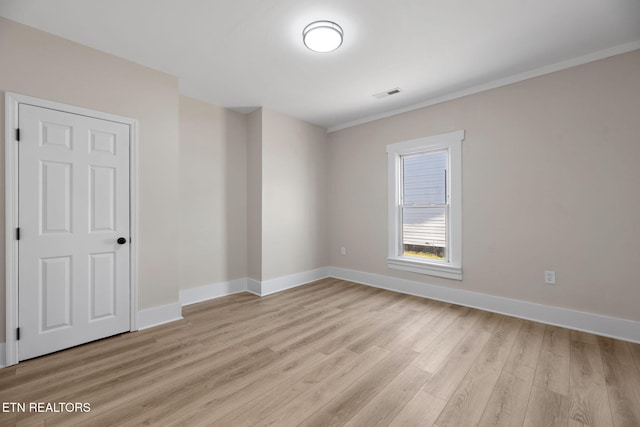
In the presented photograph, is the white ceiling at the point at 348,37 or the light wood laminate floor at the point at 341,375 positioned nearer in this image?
the light wood laminate floor at the point at 341,375

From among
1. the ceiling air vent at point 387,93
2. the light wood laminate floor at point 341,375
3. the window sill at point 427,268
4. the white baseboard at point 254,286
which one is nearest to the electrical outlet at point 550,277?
the light wood laminate floor at point 341,375

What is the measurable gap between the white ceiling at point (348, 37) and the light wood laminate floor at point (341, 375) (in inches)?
110

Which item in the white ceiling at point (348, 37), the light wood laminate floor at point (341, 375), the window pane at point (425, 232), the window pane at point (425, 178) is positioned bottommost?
the light wood laminate floor at point (341, 375)

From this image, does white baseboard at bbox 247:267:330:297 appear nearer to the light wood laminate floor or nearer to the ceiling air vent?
the light wood laminate floor

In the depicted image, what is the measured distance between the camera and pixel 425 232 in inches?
161

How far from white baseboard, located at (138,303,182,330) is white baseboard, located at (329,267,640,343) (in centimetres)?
286

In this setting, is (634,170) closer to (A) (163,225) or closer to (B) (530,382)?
(B) (530,382)

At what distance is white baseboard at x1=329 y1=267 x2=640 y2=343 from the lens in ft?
8.63

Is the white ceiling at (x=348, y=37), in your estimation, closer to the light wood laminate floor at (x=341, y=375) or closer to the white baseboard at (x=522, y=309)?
the white baseboard at (x=522, y=309)

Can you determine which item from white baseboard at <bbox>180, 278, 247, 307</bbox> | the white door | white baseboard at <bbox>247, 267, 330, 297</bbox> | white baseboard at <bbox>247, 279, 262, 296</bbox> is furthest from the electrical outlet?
the white door

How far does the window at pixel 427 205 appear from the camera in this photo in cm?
369

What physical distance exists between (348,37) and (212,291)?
3.56 meters

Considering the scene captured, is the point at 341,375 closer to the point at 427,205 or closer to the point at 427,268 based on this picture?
the point at 427,268

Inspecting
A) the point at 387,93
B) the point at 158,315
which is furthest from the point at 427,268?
the point at 158,315
